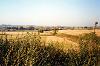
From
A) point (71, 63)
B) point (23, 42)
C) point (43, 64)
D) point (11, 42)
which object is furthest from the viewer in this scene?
point (11, 42)

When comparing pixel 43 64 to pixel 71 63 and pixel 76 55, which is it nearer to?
pixel 71 63

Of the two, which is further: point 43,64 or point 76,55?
point 76,55

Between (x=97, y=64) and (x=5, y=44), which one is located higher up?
(x=5, y=44)

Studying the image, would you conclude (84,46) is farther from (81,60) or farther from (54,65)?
(54,65)

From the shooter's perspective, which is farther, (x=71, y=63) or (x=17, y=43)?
(x=17, y=43)

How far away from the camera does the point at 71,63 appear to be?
863 cm

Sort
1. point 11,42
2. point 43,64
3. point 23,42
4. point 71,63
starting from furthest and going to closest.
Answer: point 11,42 < point 23,42 < point 71,63 < point 43,64

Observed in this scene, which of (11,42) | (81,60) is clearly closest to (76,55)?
(81,60)

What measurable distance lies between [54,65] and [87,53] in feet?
6.45

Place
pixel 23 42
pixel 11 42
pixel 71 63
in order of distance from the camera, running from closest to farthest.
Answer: pixel 71 63 < pixel 23 42 < pixel 11 42

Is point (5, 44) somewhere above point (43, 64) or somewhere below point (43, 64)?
above

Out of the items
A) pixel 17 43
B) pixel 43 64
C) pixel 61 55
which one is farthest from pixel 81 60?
pixel 17 43

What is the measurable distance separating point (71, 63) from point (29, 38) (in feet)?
7.01

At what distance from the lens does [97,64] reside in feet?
29.1
